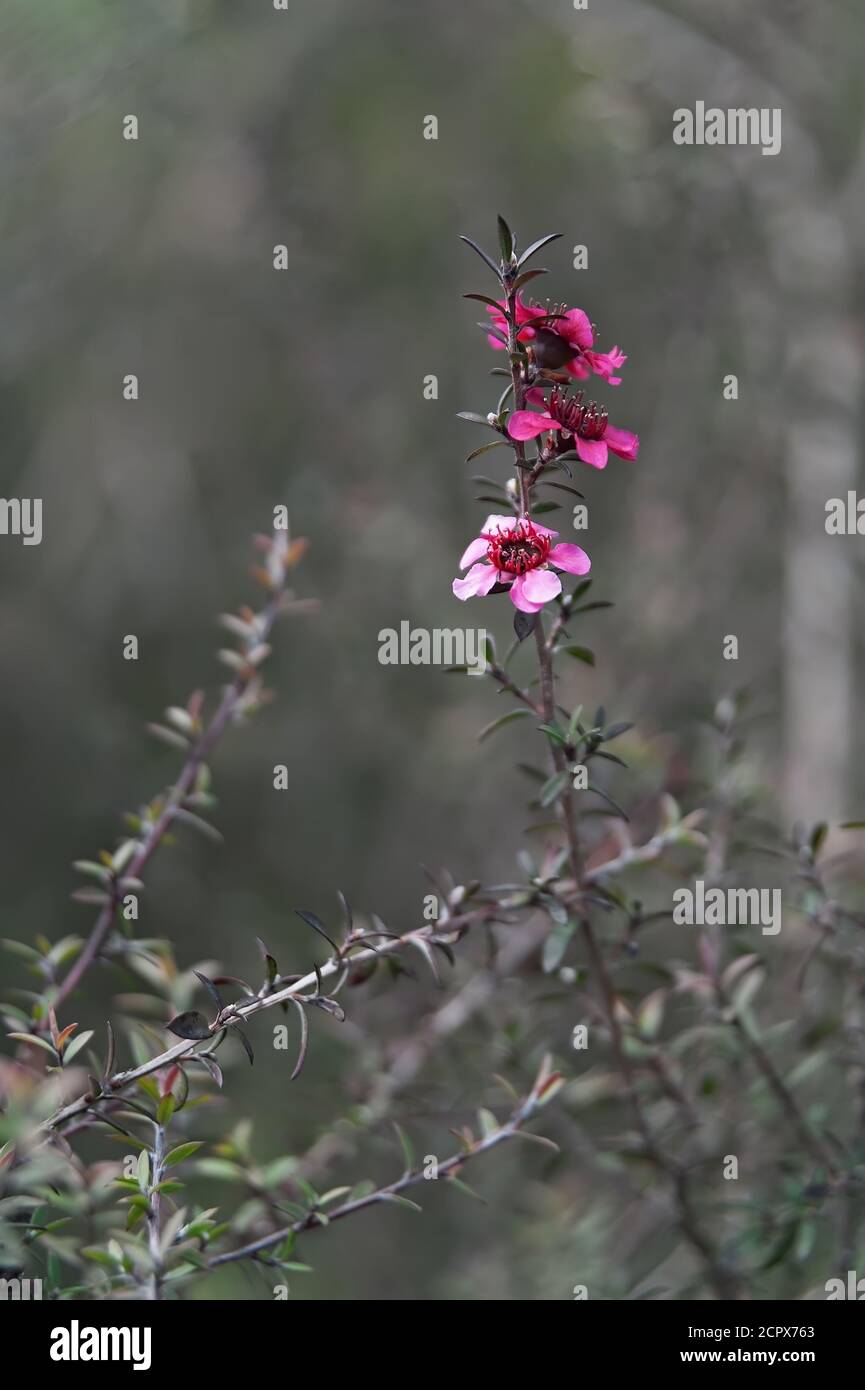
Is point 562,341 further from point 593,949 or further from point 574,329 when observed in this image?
point 593,949

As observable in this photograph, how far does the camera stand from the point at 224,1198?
2.36 m

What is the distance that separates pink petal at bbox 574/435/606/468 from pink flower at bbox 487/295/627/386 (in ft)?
0.18

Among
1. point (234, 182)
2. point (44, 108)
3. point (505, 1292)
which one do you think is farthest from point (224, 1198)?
point (234, 182)

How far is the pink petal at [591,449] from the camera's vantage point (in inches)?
39.6

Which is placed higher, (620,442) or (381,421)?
(381,421)

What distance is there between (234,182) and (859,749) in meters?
2.11

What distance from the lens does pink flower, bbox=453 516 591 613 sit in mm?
1018

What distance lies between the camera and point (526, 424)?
1.00 m

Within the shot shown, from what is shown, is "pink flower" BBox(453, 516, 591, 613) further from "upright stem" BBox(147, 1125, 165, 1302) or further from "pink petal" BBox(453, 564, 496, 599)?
"upright stem" BBox(147, 1125, 165, 1302)

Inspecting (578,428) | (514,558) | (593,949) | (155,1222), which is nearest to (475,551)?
(514,558)

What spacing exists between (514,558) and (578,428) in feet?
0.41

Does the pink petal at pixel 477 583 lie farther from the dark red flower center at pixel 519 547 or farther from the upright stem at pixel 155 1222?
the upright stem at pixel 155 1222

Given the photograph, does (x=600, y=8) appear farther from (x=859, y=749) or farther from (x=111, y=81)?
(x=859, y=749)

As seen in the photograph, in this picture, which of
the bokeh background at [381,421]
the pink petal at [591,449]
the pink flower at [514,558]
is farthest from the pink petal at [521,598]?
the bokeh background at [381,421]
